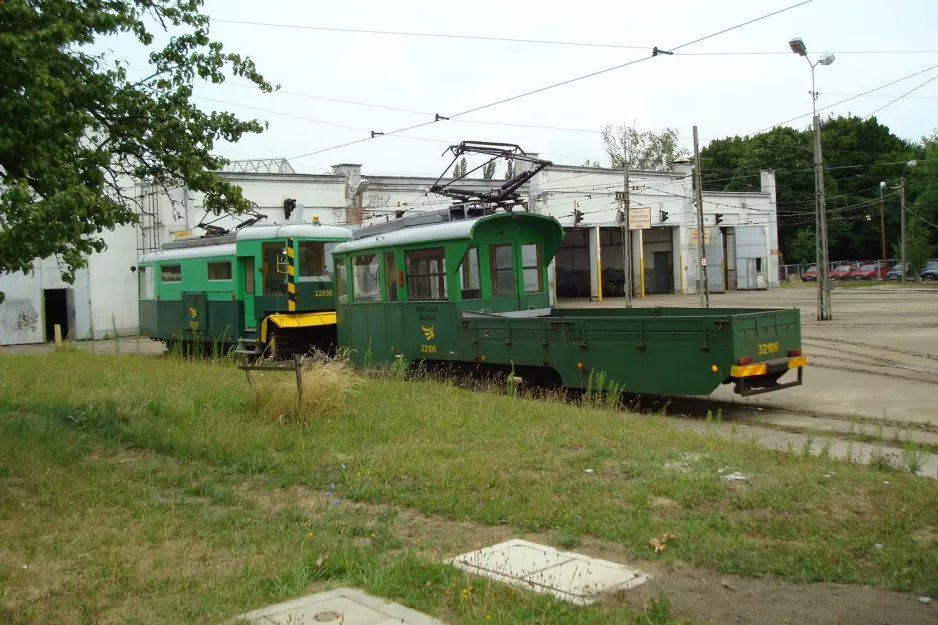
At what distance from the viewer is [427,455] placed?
8227mm

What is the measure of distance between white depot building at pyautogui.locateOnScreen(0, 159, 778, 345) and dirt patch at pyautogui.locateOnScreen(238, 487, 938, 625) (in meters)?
13.6

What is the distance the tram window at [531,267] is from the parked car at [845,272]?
6052 cm

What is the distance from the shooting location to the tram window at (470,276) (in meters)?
13.5

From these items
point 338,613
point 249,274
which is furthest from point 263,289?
point 338,613

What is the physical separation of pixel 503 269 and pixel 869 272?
61.3 meters

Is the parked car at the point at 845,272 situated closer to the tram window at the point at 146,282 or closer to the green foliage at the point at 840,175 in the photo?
the green foliage at the point at 840,175

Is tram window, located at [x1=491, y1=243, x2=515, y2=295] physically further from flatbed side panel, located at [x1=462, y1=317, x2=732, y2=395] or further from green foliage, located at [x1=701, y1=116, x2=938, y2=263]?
green foliage, located at [x1=701, y1=116, x2=938, y2=263]

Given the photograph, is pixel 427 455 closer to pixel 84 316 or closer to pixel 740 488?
pixel 740 488

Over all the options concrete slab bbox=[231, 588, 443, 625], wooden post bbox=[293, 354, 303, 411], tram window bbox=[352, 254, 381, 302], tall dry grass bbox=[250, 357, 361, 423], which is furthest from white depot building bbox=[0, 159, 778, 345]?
concrete slab bbox=[231, 588, 443, 625]

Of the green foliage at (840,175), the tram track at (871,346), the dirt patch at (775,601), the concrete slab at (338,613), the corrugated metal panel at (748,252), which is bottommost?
the dirt patch at (775,601)

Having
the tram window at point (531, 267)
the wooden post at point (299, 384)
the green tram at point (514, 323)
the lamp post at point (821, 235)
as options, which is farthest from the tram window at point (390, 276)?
the lamp post at point (821, 235)

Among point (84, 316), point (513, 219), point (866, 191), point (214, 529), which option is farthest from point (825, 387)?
point (866, 191)

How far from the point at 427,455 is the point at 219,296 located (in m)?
12.9

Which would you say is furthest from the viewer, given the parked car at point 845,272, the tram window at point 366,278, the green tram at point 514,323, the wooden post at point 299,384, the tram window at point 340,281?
the parked car at point 845,272
